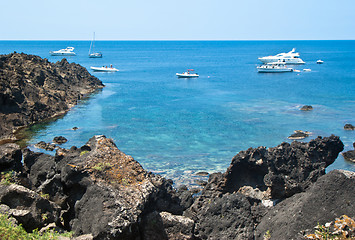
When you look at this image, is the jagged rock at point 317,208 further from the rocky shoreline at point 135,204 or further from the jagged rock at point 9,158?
the jagged rock at point 9,158

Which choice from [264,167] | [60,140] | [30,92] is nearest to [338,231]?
[264,167]

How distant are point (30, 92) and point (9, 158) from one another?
40.9m

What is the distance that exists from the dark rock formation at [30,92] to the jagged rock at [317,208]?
37.8 m

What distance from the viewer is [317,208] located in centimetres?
1062

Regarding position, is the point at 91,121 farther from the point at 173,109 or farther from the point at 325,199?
the point at 325,199

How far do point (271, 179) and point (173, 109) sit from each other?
160ft

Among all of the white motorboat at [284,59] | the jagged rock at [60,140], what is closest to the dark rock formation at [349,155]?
the jagged rock at [60,140]

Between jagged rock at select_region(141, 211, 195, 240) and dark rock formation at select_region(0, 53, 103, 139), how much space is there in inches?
1379

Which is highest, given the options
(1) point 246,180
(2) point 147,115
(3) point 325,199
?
(3) point 325,199

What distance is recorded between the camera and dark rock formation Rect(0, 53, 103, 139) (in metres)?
47.3

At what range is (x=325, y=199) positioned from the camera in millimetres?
10773

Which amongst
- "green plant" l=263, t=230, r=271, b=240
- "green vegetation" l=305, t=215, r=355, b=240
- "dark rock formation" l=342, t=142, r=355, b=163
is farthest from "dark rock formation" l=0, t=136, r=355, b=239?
"dark rock formation" l=342, t=142, r=355, b=163

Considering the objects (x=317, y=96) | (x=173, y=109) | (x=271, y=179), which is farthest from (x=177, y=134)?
(x=317, y=96)

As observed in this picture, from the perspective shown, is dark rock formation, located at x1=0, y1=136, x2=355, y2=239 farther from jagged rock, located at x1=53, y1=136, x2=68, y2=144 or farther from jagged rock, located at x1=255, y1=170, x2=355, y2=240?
jagged rock, located at x1=53, y1=136, x2=68, y2=144
